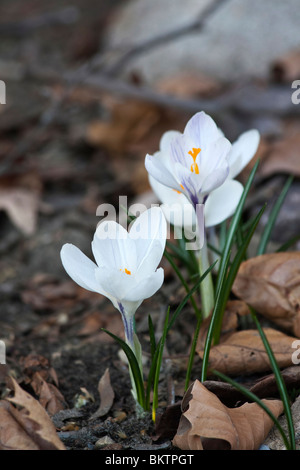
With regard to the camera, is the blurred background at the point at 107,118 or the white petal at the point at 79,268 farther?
the blurred background at the point at 107,118

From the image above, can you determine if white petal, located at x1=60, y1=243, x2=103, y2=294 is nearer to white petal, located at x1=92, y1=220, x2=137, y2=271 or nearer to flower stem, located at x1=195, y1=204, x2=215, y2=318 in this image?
white petal, located at x1=92, y1=220, x2=137, y2=271

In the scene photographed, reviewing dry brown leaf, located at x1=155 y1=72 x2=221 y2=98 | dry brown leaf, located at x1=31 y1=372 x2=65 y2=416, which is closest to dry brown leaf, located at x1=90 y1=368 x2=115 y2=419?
dry brown leaf, located at x1=31 y1=372 x2=65 y2=416

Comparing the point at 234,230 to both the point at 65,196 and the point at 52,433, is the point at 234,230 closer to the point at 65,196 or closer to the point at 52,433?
→ the point at 52,433

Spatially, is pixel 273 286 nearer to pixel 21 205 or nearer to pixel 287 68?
pixel 21 205

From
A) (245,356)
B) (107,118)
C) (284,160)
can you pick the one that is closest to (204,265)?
(245,356)

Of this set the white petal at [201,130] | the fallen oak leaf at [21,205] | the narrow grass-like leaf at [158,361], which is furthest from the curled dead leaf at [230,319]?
the fallen oak leaf at [21,205]

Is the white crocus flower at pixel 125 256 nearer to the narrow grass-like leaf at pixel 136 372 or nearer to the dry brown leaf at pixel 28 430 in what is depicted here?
the narrow grass-like leaf at pixel 136 372
